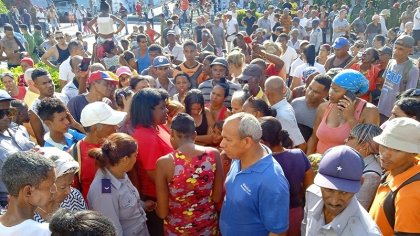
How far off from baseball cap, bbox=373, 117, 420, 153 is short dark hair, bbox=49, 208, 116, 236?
182cm

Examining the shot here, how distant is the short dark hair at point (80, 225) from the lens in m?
2.01

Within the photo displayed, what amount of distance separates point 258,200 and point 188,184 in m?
0.66

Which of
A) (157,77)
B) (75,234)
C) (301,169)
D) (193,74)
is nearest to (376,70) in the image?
(193,74)

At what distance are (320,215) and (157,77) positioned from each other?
174 inches

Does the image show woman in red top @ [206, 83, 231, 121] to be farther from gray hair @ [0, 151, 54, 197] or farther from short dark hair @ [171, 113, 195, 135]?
gray hair @ [0, 151, 54, 197]

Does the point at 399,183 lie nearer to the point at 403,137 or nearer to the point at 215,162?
the point at 403,137

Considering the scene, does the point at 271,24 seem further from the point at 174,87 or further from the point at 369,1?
the point at 174,87

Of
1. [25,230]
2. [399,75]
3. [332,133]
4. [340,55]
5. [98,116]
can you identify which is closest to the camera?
[25,230]

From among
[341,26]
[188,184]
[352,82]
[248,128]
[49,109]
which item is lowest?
[341,26]

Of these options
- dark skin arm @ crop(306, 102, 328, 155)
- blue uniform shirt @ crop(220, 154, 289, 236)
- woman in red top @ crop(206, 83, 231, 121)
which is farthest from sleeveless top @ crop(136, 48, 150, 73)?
blue uniform shirt @ crop(220, 154, 289, 236)

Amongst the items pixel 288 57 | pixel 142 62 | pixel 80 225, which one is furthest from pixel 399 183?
pixel 142 62

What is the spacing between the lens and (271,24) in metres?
15.2

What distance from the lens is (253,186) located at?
2.87 metres

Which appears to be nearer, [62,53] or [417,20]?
[62,53]
